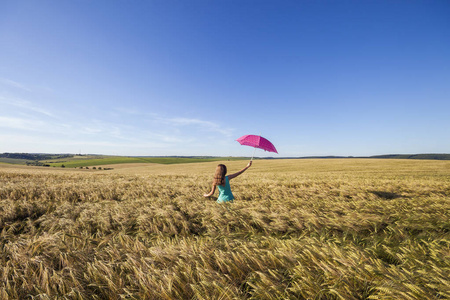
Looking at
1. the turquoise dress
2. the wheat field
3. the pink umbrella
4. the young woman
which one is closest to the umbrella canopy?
the pink umbrella

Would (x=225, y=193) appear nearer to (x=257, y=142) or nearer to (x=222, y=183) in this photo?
(x=222, y=183)

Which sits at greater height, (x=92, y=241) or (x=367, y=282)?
(x=367, y=282)

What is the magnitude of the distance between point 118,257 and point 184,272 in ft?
3.50

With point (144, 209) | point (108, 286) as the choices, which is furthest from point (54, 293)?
point (144, 209)

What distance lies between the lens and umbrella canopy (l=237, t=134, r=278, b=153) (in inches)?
257

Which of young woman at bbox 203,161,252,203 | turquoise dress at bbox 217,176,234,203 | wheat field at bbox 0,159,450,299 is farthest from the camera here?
turquoise dress at bbox 217,176,234,203

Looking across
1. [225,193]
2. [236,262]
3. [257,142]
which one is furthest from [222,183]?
[236,262]

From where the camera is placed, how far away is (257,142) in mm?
6520

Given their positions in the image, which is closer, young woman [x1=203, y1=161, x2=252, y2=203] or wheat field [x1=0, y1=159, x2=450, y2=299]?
wheat field [x1=0, y1=159, x2=450, y2=299]

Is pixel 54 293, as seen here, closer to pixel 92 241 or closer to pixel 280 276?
pixel 92 241

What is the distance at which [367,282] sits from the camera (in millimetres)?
1708

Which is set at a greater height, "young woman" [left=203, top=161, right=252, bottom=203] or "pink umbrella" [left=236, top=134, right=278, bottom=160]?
"pink umbrella" [left=236, top=134, right=278, bottom=160]

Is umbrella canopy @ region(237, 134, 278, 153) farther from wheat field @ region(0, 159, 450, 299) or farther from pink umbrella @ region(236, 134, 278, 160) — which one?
wheat field @ region(0, 159, 450, 299)

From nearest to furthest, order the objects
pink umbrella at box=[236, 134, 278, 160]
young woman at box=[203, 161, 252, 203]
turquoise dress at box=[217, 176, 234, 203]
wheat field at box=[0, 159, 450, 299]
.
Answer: wheat field at box=[0, 159, 450, 299] < young woman at box=[203, 161, 252, 203] < turquoise dress at box=[217, 176, 234, 203] < pink umbrella at box=[236, 134, 278, 160]
